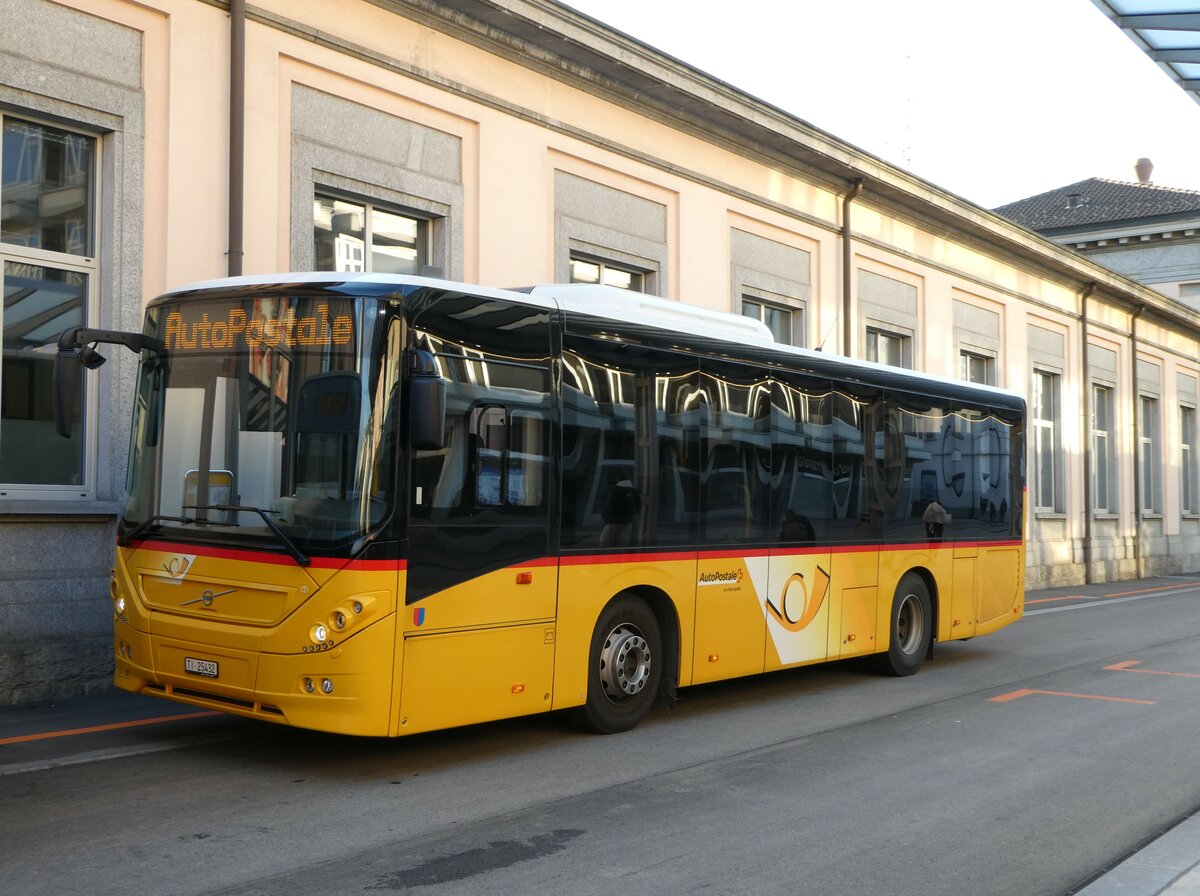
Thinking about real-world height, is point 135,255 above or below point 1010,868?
above

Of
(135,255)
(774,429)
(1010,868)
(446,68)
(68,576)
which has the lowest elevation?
(1010,868)

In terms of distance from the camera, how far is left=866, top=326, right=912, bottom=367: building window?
75.7 feet

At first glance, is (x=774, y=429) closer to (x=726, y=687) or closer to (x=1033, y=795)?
(x=726, y=687)

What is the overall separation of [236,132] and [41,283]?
232 cm

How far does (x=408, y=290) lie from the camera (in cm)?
735

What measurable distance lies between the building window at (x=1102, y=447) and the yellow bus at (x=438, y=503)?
24110 millimetres

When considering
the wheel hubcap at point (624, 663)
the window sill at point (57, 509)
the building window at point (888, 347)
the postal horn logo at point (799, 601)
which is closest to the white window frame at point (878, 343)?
the building window at point (888, 347)

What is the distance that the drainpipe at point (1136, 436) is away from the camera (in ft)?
108

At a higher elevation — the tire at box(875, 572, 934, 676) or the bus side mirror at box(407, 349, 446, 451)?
the bus side mirror at box(407, 349, 446, 451)

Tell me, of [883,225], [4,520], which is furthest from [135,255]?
[883,225]

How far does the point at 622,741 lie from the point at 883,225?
54.3 feet

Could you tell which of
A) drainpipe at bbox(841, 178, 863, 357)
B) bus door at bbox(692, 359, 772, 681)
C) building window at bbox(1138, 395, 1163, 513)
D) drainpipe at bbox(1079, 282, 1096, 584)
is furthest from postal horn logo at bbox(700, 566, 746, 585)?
building window at bbox(1138, 395, 1163, 513)

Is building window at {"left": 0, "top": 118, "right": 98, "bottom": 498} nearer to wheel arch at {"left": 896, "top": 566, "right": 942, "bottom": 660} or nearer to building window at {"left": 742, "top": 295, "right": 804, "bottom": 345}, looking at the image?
wheel arch at {"left": 896, "top": 566, "right": 942, "bottom": 660}

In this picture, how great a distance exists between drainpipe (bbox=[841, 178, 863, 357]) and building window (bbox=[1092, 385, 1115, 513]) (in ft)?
41.9
